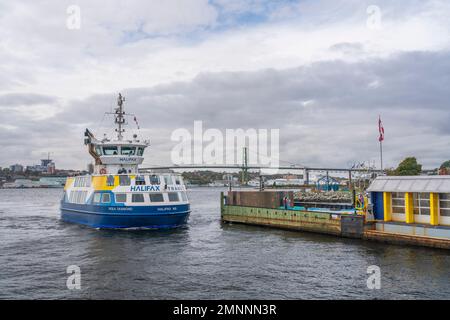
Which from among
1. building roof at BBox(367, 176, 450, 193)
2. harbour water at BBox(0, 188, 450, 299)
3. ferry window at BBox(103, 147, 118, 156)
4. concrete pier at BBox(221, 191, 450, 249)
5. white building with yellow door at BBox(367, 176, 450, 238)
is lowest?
harbour water at BBox(0, 188, 450, 299)

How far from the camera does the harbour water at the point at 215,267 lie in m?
19.0

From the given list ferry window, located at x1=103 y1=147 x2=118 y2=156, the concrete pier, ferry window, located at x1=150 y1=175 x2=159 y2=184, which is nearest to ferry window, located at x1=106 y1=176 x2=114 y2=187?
ferry window, located at x1=150 y1=175 x2=159 y2=184

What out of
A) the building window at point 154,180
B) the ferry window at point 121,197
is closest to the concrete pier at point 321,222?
the building window at point 154,180

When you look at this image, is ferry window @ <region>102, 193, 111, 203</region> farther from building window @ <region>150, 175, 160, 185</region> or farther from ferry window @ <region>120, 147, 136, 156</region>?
ferry window @ <region>120, 147, 136, 156</region>

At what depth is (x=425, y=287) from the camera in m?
19.1

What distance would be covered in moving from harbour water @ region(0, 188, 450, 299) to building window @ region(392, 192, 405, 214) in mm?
3289

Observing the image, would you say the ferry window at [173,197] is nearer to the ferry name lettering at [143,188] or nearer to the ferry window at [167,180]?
the ferry window at [167,180]

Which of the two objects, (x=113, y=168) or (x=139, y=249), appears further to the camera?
(x=113, y=168)

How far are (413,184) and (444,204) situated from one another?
7.33 feet

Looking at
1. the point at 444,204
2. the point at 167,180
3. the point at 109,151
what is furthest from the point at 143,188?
the point at 444,204

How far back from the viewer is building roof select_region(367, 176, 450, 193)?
87.4 feet
